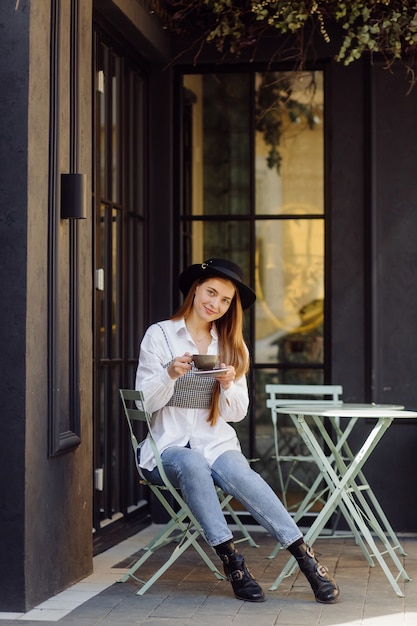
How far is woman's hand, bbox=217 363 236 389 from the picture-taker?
466cm

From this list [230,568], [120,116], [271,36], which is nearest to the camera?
[230,568]

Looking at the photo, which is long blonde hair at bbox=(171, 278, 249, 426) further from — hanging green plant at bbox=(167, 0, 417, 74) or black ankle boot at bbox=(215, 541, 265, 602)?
hanging green plant at bbox=(167, 0, 417, 74)

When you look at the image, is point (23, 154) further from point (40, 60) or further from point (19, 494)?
point (19, 494)

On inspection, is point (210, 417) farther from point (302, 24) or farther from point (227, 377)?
point (302, 24)

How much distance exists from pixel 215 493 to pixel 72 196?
1381 millimetres

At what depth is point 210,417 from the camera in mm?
4855

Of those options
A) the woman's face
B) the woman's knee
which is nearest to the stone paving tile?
the woman's knee

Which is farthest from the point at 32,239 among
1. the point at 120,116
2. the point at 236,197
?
the point at 236,197

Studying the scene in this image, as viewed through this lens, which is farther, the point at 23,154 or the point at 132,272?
the point at 132,272

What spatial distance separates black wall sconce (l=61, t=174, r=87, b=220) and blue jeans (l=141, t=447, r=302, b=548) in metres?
1.11

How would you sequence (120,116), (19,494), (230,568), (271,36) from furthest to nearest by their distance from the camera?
(271,36), (120,116), (230,568), (19,494)

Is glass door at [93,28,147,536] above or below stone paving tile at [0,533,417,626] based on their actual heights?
above

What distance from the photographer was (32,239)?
4.26 metres

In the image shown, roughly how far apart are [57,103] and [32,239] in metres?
0.64
